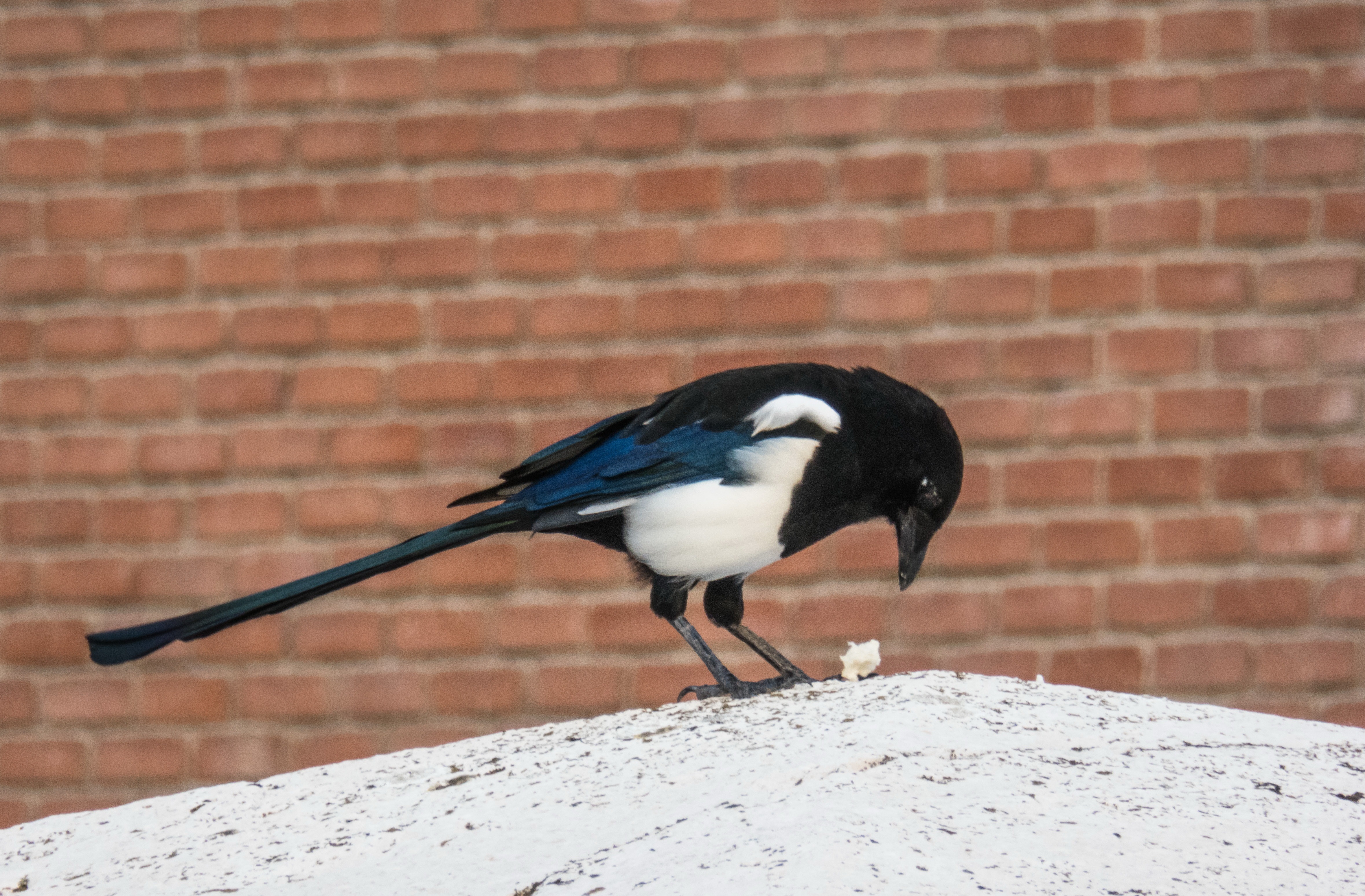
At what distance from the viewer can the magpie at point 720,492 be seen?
173 centimetres

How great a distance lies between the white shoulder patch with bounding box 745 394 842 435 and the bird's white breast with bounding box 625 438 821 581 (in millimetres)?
27

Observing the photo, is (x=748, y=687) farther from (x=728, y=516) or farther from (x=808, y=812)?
(x=808, y=812)

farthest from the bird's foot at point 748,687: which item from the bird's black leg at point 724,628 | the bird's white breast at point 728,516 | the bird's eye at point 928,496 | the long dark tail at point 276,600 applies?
the long dark tail at point 276,600

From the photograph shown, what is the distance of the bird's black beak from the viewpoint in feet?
6.32

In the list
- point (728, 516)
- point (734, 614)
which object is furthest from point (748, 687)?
point (728, 516)

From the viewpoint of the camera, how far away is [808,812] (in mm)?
1069

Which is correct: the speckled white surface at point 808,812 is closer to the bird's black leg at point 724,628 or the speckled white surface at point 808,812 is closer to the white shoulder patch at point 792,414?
the bird's black leg at point 724,628

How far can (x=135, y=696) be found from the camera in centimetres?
217

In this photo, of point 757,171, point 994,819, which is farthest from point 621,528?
point 994,819

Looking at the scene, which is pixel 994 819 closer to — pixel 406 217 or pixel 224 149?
pixel 406 217

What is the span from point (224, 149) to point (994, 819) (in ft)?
6.39

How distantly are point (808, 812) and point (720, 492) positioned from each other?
0.77 m

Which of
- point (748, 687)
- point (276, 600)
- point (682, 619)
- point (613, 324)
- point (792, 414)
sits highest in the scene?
point (613, 324)

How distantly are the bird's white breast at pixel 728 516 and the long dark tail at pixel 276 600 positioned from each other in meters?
0.27
